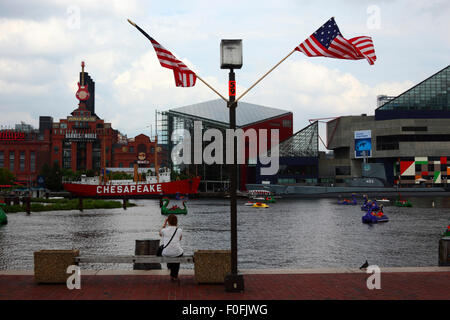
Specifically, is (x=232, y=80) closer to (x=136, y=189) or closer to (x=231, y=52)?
(x=231, y=52)

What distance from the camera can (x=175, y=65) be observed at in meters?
14.3

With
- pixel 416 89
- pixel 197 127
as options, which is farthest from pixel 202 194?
pixel 416 89

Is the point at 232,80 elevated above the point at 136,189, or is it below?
above

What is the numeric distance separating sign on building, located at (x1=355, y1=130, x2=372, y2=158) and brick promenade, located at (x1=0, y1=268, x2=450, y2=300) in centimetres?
13465

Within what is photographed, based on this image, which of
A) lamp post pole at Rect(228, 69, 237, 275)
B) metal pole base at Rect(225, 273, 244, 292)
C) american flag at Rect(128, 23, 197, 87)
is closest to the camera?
metal pole base at Rect(225, 273, 244, 292)

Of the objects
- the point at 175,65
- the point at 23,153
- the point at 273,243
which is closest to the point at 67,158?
the point at 23,153

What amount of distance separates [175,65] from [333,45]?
512 cm

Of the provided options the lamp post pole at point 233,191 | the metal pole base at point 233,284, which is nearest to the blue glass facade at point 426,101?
the lamp post pole at point 233,191

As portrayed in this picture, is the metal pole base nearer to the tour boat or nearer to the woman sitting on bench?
the woman sitting on bench

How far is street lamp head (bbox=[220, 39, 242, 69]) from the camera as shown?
1272cm

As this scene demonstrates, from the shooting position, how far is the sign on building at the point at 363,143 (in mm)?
144375

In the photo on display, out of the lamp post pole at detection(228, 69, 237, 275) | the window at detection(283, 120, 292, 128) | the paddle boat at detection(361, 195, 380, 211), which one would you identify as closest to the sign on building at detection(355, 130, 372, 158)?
the window at detection(283, 120, 292, 128)

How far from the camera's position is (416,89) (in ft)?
473

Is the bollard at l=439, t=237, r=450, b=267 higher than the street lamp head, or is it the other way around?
the street lamp head
